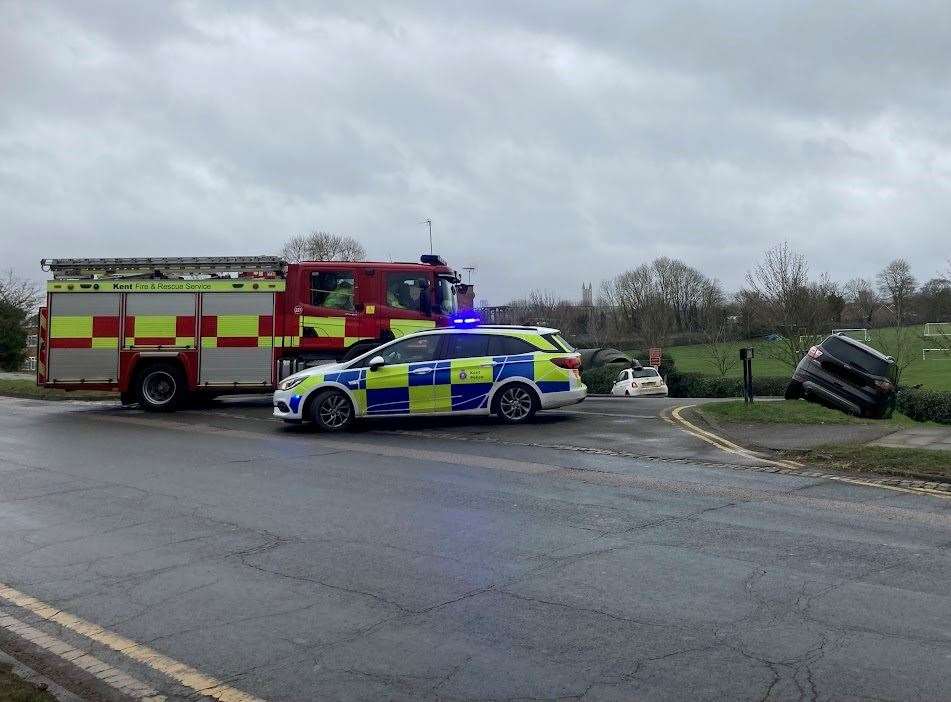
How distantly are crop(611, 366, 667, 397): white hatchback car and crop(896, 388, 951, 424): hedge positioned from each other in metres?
11.2

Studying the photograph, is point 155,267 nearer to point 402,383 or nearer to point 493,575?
point 402,383

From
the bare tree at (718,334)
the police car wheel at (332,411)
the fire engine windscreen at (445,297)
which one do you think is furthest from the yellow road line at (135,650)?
the bare tree at (718,334)

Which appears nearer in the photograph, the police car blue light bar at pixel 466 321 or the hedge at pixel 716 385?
the police car blue light bar at pixel 466 321

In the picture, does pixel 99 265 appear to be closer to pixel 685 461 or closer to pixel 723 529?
pixel 685 461

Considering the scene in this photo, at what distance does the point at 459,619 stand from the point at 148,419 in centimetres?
1309

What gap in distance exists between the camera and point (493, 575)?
19.1ft

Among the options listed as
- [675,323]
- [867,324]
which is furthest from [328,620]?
[675,323]

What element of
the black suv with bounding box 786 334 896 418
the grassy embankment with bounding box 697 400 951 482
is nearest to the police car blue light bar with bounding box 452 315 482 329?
the grassy embankment with bounding box 697 400 951 482

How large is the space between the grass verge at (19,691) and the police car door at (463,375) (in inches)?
388

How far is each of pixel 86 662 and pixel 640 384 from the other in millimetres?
29810

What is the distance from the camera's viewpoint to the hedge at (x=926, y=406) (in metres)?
22.3

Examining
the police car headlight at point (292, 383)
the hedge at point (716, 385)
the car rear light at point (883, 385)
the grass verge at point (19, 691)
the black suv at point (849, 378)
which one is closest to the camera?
the grass verge at point (19, 691)

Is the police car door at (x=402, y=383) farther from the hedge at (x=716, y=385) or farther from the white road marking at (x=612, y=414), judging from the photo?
the hedge at (x=716, y=385)

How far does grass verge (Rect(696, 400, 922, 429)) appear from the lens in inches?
516
